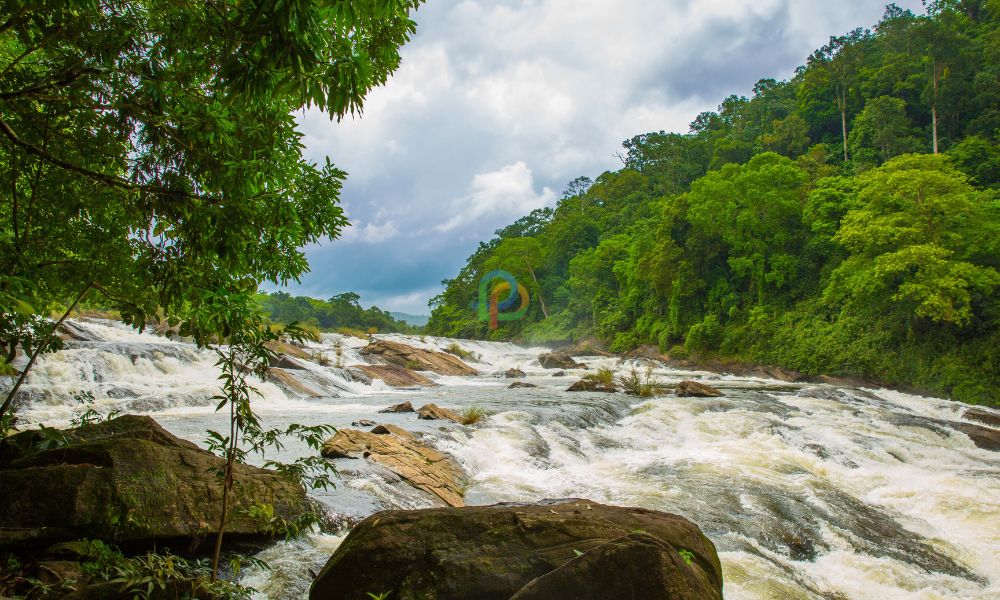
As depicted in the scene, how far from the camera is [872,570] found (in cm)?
512

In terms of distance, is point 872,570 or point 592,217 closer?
point 872,570

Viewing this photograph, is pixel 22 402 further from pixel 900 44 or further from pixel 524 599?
pixel 900 44

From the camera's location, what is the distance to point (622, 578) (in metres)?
2.36

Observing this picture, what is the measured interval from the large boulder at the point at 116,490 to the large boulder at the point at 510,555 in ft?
4.64

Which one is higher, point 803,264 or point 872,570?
point 803,264

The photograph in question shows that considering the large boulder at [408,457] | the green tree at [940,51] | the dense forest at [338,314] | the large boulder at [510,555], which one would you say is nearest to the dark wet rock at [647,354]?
the green tree at [940,51]

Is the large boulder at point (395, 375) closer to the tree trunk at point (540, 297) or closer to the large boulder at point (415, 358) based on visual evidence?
the large boulder at point (415, 358)

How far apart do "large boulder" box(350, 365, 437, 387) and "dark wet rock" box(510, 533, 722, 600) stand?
17.9m

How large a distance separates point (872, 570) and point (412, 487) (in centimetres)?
505

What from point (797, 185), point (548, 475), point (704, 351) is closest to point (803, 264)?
point (797, 185)

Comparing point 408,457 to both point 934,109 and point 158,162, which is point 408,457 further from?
point 934,109

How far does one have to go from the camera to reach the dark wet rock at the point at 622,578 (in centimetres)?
232

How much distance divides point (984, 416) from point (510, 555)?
51.5ft

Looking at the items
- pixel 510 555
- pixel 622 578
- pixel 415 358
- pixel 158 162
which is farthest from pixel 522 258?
pixel 622 578
